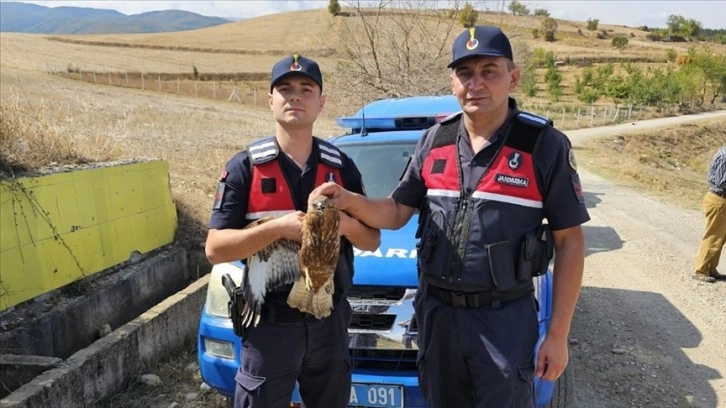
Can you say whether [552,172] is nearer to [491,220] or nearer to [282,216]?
[491,220]

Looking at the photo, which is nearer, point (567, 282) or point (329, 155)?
point (567, 282)

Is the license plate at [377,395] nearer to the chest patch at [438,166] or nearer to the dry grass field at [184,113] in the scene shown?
the chest patch at [438,166]

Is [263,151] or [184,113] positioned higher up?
[263,151]

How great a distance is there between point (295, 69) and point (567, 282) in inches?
52.0

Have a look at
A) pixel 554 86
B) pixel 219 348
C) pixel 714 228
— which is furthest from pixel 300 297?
pixel 554 86

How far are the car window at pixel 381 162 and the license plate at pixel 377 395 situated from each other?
1610mm

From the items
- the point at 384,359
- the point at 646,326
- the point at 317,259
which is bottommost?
the point at 646,326

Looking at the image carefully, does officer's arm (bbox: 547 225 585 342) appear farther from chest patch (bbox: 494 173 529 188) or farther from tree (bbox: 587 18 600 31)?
tree (bbox: 587 18 600 31)

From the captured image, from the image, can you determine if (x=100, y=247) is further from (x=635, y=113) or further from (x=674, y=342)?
(x=635, y=113)

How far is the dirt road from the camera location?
384cm

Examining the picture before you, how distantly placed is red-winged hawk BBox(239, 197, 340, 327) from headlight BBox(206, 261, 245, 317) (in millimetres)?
828

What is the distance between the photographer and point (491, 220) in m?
2.08

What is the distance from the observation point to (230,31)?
71.7 m

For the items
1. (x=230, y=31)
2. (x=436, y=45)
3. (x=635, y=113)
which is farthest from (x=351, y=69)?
(x=230, y=31)
